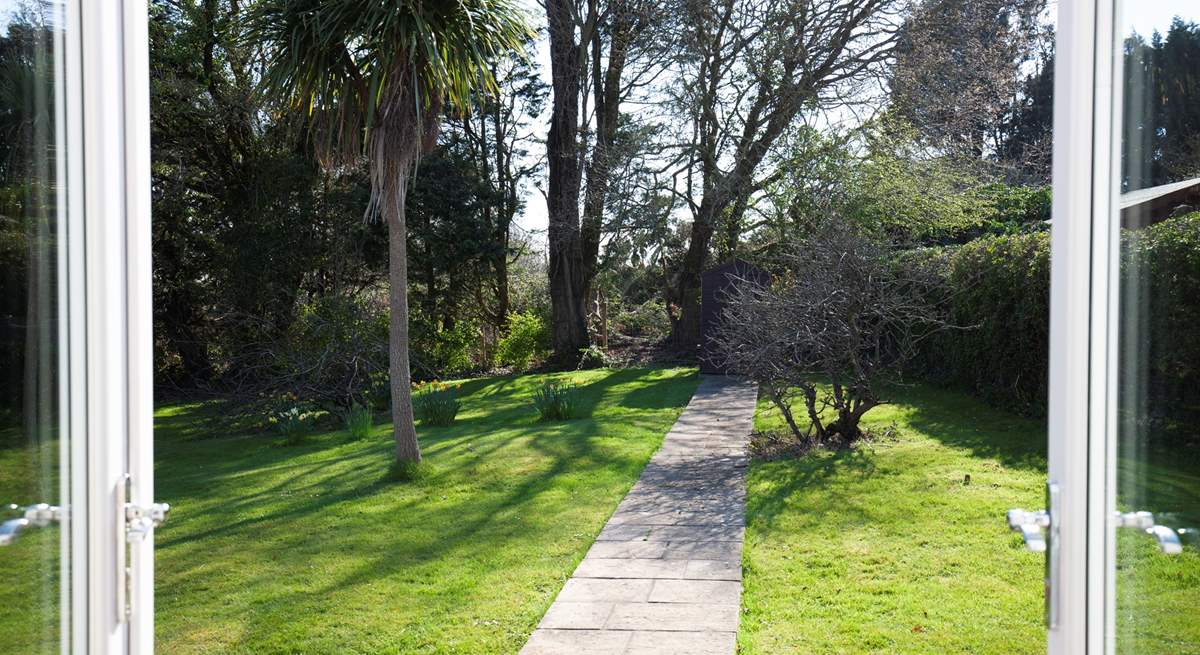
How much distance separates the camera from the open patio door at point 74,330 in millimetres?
1548

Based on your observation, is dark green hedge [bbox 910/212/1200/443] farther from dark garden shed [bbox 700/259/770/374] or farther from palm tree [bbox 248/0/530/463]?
palm tree [bbox 248/0/530/463]

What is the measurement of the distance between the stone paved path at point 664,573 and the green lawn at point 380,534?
0.49 ft

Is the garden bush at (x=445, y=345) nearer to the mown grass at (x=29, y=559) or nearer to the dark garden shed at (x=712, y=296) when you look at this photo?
the dark garden shed at (x=712, y=296)

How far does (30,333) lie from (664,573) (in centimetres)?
353

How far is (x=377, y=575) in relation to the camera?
185 inches

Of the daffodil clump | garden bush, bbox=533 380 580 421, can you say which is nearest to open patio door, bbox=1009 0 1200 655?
garden bush, bbox=533 380 580 421

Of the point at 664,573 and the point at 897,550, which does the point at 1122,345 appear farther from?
the point at 897,550

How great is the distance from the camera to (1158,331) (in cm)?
149

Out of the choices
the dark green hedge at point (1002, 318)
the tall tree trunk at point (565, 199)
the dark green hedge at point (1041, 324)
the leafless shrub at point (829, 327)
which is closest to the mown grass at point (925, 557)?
the dark green hedge at point (1041, 324)

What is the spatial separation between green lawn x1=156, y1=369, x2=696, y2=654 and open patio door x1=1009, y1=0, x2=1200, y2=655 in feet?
8.66

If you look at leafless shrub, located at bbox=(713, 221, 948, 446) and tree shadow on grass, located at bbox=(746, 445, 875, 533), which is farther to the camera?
leafless shrub, located at bbox=(713, 221, 948, 446)

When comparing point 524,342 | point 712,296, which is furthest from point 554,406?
point 524,342

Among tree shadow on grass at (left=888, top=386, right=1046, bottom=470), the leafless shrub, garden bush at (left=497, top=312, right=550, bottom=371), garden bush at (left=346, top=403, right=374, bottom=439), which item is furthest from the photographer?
garden bush at (left=497, top=312, right=550, bottom=371)

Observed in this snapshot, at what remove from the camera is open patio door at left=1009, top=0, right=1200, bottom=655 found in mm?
1448
